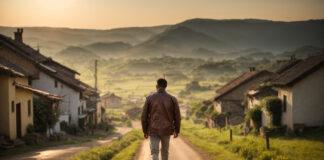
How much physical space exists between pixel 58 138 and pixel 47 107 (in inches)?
111

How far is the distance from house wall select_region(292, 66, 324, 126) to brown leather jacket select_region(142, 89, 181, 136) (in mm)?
19374

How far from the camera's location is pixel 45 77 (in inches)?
1630

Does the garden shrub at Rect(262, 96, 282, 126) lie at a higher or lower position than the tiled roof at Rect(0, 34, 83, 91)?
lower

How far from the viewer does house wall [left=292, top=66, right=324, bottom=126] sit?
26281mm

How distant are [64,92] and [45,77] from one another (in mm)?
3104

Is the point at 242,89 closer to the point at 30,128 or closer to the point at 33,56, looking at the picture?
the point at 33,56

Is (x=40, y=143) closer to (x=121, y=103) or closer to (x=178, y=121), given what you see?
(x=178, y=121)

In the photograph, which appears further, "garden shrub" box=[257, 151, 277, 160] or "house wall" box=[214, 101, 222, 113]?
"house wall" box=[214, 101, 222, 113]

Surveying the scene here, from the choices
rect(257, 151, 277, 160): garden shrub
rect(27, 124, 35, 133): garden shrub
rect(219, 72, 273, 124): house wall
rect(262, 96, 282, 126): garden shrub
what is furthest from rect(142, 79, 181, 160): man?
rect(219, 72, 273, 124): house wall

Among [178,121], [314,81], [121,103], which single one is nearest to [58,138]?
[314,81]

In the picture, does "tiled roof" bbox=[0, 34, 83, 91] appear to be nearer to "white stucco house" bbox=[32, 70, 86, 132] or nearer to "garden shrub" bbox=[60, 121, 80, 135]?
"white stucco house" bbox=[32, 70, 86, 132]

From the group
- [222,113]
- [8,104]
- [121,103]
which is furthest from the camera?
[121,103]

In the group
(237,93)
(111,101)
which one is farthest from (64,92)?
(111,101)

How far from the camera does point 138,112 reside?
93.9 metres
